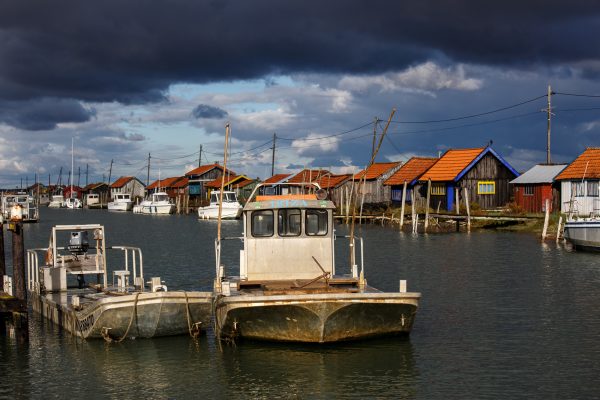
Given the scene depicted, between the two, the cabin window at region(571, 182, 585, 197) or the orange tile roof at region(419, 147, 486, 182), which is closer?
the cabin window at region(571, 182, 585, 197)

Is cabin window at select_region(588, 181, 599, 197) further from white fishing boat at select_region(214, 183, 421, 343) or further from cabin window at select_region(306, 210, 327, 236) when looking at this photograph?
cabin window at select_region(306, 210, 327, 236)

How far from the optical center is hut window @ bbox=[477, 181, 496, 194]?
77312 mm

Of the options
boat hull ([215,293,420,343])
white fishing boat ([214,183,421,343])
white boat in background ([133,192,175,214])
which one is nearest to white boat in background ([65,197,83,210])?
white boat in background ([133,192,175,214])

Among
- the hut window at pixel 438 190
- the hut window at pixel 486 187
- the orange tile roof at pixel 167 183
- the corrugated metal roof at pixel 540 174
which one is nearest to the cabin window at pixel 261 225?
the corrugated metal roof at pixel 540 174

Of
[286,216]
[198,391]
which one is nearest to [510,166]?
[286,216]

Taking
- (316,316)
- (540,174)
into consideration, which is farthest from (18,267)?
(540,174)

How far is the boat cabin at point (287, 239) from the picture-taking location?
22109 millimetres

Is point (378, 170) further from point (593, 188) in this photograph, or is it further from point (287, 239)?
point (287, 239)

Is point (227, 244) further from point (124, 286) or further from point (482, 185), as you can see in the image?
point (124, 286)

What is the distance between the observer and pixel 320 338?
19594 mm

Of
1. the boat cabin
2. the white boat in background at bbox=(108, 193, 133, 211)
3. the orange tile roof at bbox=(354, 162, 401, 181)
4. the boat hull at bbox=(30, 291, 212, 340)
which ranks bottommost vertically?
the boat hull at bbox=(30, 291, 212, 340)

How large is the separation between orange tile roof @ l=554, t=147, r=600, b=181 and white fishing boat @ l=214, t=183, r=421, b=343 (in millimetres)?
43308

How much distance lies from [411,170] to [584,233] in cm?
4071

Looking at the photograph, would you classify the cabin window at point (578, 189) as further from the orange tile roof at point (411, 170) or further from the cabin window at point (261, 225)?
the cabin window at point (261, 225)
